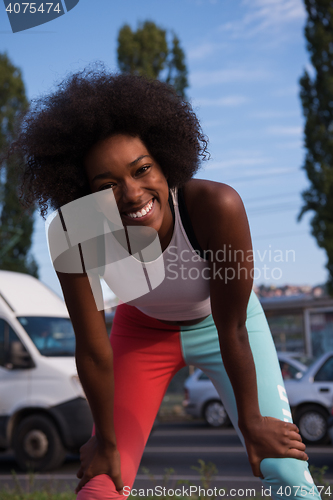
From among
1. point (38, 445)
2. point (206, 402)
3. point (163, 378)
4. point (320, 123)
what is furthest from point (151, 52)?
point (163, 378)

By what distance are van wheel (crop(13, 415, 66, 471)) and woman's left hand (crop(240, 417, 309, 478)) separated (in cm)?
521

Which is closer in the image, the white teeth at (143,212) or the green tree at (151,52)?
the white teeth at (143,212)

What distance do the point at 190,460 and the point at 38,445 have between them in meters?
2.17

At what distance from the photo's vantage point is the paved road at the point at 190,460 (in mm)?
5984

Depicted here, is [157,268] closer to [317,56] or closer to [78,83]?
[78,83]

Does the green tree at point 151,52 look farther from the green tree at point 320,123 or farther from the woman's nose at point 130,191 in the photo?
the woman's nose at point 130,191

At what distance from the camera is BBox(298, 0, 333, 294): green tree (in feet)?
56.6

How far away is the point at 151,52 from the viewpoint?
20.1 m

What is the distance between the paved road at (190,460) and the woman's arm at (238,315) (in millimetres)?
2879

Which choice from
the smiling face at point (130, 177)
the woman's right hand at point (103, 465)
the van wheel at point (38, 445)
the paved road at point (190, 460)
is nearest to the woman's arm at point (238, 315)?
the smiling face at point (130, 177)

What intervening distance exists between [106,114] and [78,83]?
26 centimetres

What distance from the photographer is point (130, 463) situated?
7.21 ft

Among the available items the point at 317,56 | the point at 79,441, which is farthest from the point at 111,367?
the point at 317,56

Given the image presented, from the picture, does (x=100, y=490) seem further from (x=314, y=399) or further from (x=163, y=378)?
(x=314, y=399)
